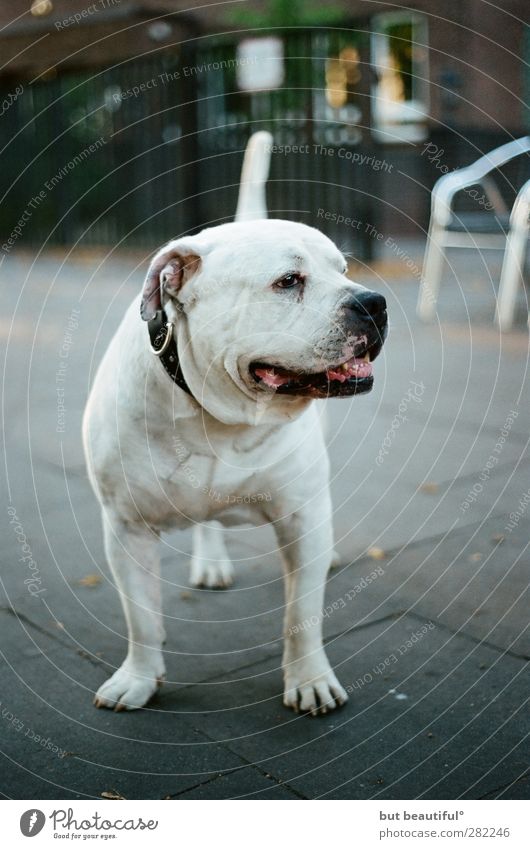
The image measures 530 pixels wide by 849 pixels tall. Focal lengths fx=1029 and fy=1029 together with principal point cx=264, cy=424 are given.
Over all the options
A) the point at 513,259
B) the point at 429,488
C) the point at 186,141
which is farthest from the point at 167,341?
the point at 186,141

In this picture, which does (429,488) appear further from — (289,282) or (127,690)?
(289,282)

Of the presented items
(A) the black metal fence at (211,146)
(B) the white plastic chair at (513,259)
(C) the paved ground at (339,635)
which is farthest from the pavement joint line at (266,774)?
(A) the black metal fence at (211,146)

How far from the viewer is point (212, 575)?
3539 millimetres

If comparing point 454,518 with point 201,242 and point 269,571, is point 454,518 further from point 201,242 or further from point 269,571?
point 201,242

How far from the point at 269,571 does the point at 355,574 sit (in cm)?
31

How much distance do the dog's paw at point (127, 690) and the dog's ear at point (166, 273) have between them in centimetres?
100

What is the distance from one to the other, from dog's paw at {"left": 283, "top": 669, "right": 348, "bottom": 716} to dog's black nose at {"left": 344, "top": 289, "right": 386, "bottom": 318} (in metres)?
0.99

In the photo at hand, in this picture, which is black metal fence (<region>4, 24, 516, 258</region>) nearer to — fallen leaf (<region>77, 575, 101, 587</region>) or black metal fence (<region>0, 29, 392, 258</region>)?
black metal fence (<region>0, 29, 392, 258</region>)

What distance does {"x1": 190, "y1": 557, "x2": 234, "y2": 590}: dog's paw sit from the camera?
353cm

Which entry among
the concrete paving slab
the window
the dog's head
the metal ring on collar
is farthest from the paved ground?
the window

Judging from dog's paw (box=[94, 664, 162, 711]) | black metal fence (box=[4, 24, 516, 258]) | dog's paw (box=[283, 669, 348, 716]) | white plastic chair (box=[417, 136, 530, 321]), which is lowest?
dog's paw (box=[94, 664, 162, 711])

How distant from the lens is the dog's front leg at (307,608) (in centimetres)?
268

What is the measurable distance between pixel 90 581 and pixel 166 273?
5.00ft

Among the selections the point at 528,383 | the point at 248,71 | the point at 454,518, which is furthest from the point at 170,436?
the point at 248,71
